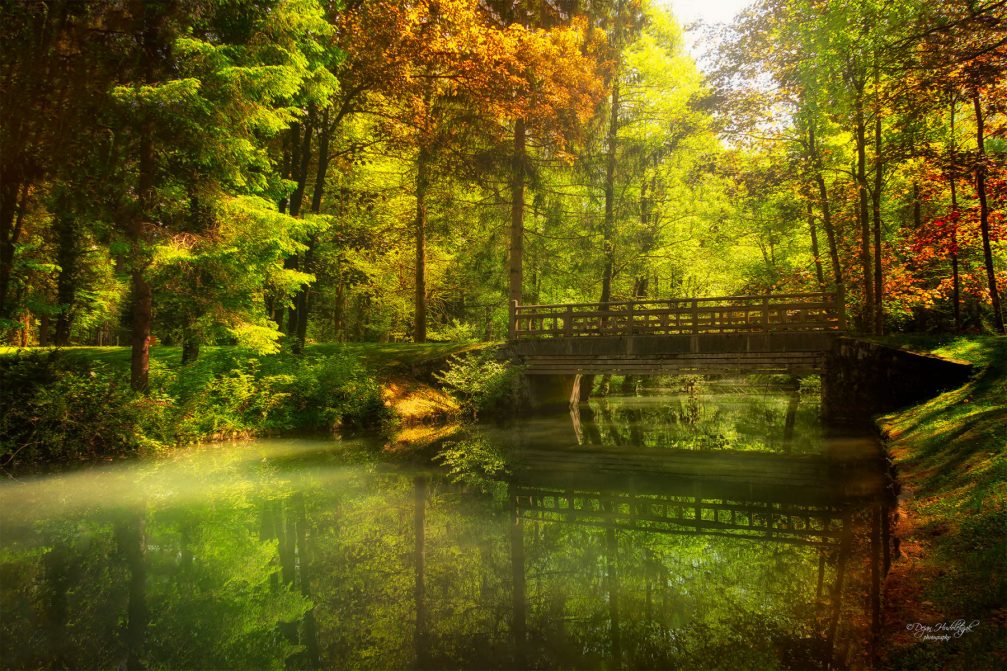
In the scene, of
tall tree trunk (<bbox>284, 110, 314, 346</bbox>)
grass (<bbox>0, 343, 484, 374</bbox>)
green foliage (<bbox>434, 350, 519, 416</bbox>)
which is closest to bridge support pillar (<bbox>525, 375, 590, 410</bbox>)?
green foliage (<bbox>434, 350, 519, 416</bbox>)

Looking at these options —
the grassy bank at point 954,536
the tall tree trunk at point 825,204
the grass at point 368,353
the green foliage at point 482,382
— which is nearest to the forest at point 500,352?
the grassy bank at point 954,536

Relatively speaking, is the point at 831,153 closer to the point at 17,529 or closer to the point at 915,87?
the point at 915,87

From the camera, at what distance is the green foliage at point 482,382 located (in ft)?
63.9

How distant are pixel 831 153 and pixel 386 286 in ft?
67.7

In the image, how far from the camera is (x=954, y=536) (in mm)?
5477

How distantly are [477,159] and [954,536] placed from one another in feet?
60.0

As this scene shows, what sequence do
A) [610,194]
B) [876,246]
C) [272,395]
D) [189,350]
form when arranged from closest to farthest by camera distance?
[189,350]
[272,395]
[876,246]
[610,194]

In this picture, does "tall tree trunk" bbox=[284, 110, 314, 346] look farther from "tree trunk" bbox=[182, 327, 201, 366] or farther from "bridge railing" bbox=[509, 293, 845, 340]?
"bridge railing" bbox=[509, 293, 845, 340]

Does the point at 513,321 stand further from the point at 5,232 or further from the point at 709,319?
the point at 5,232

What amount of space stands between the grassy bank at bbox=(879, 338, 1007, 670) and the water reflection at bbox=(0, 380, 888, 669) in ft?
1.00

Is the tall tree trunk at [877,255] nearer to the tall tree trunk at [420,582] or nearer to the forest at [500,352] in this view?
the forest at [500,352]

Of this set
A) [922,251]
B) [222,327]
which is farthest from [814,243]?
[222,327]

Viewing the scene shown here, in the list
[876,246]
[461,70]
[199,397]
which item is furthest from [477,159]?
[876,246]

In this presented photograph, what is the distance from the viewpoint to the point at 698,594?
5219 millimetres
